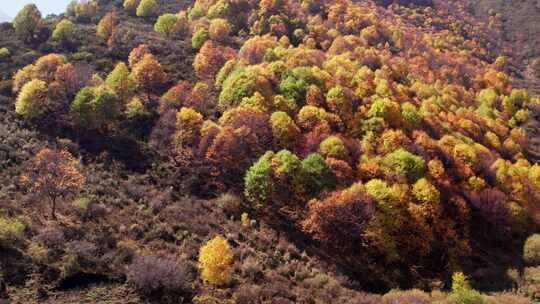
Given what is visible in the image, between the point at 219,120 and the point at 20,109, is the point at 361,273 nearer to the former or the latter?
the point at 219,120

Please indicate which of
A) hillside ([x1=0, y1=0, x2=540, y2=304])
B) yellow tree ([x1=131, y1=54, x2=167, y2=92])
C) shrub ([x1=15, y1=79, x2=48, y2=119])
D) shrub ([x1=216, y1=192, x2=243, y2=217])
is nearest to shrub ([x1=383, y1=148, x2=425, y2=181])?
hillside ([x1=0, y1=0, x2=540, y2=304])

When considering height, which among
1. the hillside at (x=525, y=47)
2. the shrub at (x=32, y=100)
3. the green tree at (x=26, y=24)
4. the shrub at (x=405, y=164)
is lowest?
the hillside at (x=525, y=47)

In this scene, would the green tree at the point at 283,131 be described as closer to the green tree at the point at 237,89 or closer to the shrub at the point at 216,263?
the green tree at the point at 237,89

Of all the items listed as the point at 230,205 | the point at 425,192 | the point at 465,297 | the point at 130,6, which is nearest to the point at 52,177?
the point at 230,205

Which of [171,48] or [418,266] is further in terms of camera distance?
[171,48]

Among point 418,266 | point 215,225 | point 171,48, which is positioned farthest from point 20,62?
point 418,266

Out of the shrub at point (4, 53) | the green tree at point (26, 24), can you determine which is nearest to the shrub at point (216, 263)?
the shrub at point (4, 53)

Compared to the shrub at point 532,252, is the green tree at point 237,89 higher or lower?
higher

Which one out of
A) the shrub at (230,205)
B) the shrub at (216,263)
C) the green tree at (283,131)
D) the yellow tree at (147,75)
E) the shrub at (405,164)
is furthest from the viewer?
the yellow tree at (147,75)
